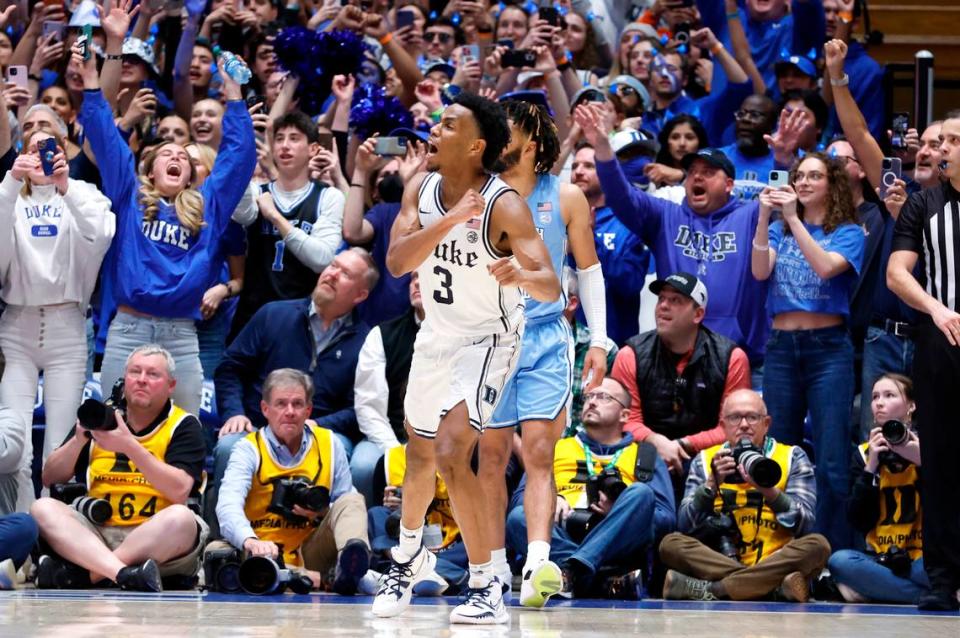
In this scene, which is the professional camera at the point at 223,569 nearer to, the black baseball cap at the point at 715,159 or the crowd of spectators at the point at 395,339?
the crowd of spectators at the point at 395,339

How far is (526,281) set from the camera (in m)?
5.48

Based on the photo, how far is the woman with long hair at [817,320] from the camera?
802 centimetres

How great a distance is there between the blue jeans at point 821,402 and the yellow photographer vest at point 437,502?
1.84 m

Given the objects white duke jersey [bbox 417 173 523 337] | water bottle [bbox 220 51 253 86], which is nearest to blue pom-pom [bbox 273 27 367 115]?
water bottle [bbox 220 51 253 86]

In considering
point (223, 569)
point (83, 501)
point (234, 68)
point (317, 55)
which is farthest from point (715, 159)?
point (83, 501)

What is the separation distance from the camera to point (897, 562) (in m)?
7.32

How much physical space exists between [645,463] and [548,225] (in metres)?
1.56

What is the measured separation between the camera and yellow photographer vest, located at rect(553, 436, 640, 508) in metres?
7.88

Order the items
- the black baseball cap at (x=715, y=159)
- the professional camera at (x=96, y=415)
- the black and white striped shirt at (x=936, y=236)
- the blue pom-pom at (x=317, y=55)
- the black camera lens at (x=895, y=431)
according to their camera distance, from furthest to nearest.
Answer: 1. the blue pom-pom at (x=317, y=55)
2. the black baseball cap at (x=715, y=159)
3. the professional camera at (x=96, y=415)
4. the black camera lens at (x=895, y=431)
5. the black and white striped shirt at (x=936, y=236)

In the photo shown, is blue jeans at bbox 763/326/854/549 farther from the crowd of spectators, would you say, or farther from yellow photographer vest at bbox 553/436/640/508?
yellow photographer vest at bbox 553/436/640/508

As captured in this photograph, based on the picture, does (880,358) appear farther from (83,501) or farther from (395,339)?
(83,501)

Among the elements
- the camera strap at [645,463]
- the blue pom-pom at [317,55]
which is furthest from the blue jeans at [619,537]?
the blue pom-pom at [317,55]

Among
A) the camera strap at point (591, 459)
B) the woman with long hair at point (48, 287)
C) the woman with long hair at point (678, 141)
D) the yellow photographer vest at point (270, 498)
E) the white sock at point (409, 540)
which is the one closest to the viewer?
the white sock at point (409, 540)

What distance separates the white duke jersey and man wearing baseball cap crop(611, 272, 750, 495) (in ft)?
8.21
